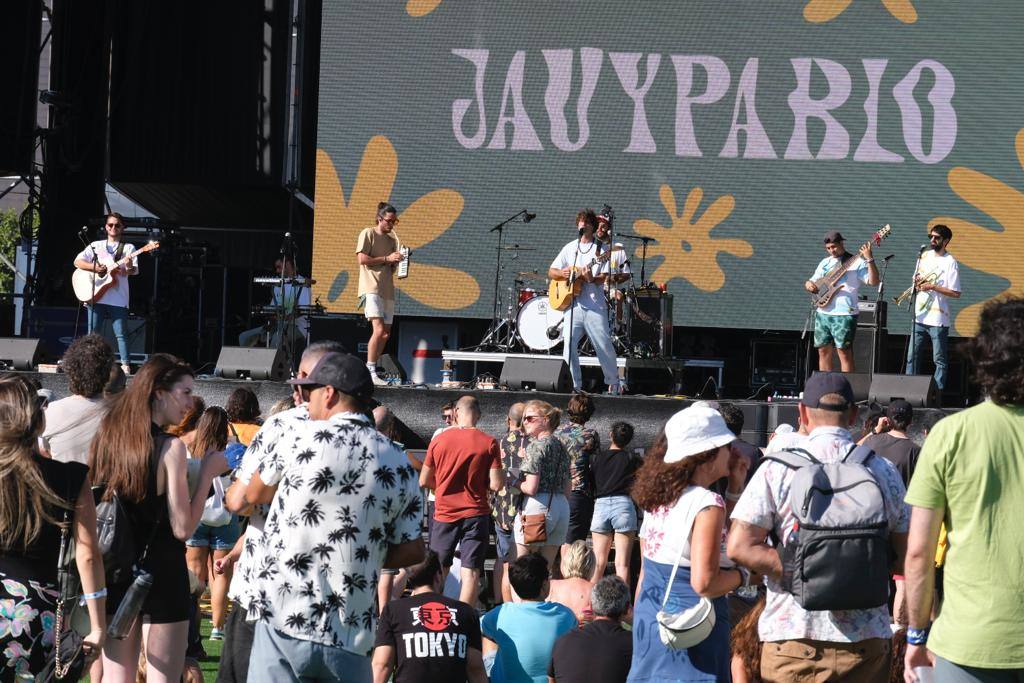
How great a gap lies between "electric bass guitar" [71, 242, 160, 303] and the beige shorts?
2.37m

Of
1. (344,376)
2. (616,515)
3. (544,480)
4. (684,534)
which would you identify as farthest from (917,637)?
(616,515)

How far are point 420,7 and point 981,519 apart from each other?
13034 millimetres

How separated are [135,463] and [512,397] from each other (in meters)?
6.75

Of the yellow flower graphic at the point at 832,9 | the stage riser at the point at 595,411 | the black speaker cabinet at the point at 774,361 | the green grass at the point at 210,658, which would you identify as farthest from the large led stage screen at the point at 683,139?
the green grass at the point at 210,658

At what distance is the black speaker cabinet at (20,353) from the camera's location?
1220 centimetres

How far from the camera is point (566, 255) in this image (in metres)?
11.5

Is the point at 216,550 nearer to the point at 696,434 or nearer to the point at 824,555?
the point at 696,434

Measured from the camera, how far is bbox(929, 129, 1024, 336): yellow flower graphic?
14.3 metres

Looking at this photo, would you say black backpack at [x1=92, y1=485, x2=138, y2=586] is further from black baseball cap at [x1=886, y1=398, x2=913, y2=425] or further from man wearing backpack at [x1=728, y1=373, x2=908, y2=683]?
black baseball cap at [x1=886, y1=398, x2=913, y2=425]

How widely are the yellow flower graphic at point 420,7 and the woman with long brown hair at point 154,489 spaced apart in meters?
11.4

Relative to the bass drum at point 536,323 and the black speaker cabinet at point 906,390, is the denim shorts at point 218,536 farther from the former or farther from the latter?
the bass drum at point 536,323

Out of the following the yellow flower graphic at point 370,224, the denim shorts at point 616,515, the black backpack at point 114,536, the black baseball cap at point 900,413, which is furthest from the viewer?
the yellow flower graphic at point 370,224

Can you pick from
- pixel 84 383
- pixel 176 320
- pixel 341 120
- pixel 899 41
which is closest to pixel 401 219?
pixel 341 120

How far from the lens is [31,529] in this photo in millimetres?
3738
